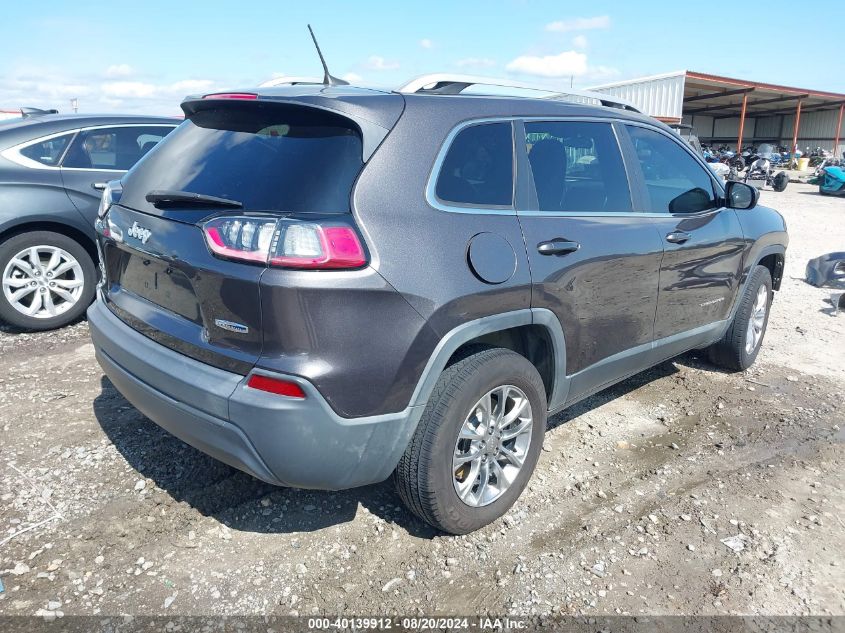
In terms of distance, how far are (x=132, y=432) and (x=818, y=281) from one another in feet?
24.6

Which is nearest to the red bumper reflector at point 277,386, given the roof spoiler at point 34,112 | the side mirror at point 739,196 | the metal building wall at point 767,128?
the side mirror at point 739,196

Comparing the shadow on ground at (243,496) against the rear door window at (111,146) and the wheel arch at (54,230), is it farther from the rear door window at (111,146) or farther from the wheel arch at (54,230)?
the rear door window at (111,146)

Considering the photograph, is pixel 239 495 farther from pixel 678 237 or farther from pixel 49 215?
pixel 49 215

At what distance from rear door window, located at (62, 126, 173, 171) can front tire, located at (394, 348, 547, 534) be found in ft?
13.5

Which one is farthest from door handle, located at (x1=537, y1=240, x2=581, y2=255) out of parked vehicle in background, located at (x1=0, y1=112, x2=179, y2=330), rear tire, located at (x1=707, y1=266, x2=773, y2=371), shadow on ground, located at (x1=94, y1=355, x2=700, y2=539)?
parked vehicle in background, located at (x1=0, y1=112, x2=179, y2=330)

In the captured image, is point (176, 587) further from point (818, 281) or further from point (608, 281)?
point (818, 281)

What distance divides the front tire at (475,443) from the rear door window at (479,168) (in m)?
0.64

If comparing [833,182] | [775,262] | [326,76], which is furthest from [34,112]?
[833,182]

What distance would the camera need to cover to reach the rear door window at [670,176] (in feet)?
12.0

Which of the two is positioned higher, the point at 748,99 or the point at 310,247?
the point at 310,247

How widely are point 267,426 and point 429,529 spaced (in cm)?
106

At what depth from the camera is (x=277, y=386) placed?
2197mm

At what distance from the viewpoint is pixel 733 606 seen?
8.21 ft

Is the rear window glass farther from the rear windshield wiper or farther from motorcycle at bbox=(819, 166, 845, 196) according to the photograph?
motorcycle at bbox=(819, 166, 845, 196)
